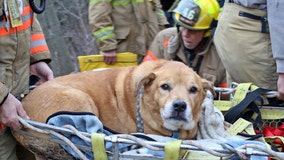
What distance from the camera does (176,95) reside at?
2816 millimetres

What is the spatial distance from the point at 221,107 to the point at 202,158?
0.97 metres

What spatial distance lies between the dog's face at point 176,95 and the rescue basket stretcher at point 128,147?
42 centimetres

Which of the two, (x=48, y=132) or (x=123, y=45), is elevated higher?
(x=48, y=132)

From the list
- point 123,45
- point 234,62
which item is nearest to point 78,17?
point 123,45

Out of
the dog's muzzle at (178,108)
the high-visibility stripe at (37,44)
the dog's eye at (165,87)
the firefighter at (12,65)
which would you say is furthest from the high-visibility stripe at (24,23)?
the dog's muzzle at (178,108)

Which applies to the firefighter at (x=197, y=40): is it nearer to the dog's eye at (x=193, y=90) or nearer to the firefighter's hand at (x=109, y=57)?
the firefighter's hand at (x=109, y=57)

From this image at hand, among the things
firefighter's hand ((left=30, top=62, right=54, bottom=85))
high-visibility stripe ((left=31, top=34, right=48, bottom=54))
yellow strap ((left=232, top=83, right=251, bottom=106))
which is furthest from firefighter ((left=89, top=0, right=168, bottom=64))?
yellow strap ((left=232, top=83, right=251, bottom=106))

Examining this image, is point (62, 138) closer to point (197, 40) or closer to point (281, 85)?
point (281, 85)

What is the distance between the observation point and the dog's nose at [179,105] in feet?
8.98

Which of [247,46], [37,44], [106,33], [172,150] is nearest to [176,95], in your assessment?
[172,150]

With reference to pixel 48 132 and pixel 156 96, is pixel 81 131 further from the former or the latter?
pixel 156 96

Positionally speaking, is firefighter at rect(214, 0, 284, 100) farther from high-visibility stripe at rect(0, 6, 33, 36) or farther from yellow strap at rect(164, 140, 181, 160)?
high-visibility stripe at rect(0, 6, 33, 36)

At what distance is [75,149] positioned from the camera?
2.30 m

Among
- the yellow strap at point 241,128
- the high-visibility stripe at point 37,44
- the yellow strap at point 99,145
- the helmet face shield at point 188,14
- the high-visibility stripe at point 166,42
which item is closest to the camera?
the yellow strap at point 99,145
